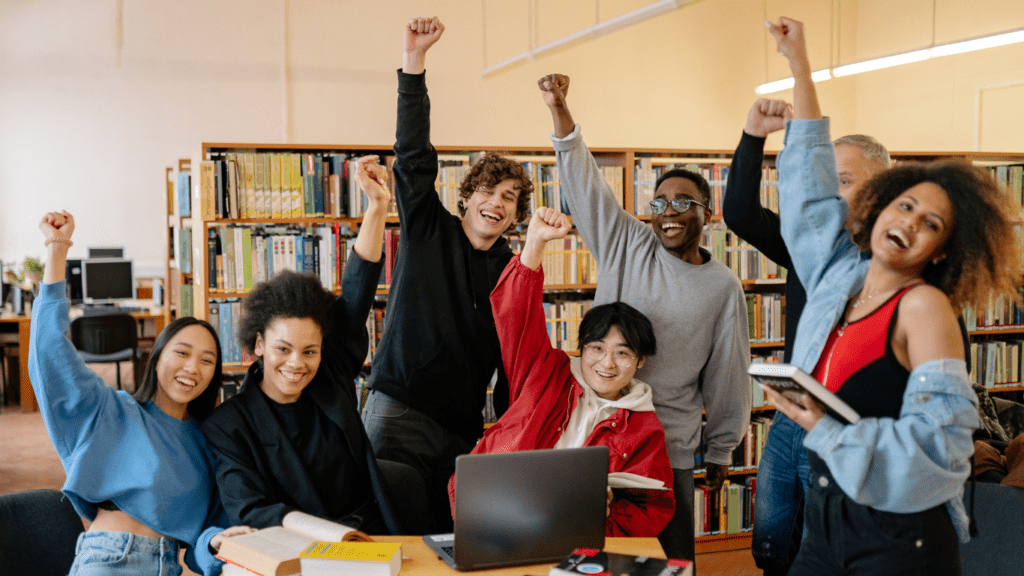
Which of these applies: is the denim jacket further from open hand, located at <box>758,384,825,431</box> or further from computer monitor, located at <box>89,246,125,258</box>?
computer monitor, located at <box>89,246,125,258</box>

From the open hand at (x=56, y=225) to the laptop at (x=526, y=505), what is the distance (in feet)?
3.79

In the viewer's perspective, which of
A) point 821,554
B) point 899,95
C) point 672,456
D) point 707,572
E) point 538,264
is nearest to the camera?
point 821,554

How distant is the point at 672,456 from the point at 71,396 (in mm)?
1555

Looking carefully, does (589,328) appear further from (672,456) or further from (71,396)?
(71,396)

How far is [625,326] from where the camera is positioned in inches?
81.2

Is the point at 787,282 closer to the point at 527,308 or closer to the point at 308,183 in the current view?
the point at 527,308

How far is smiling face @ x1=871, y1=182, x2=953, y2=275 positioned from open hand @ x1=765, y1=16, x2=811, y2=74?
36cm

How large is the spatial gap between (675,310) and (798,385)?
888mm

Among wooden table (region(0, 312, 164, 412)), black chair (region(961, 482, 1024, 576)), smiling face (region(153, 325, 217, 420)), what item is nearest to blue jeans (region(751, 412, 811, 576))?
black chair (region(961, 482, 1024, 576))

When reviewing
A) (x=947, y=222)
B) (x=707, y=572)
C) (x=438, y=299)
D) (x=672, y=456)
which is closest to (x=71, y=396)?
(x=438, y=299)

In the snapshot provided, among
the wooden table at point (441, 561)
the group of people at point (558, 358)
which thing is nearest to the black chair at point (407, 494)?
the group of people at point (558, 358)

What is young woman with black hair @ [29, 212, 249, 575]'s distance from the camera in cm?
179

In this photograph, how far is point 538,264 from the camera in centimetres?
196

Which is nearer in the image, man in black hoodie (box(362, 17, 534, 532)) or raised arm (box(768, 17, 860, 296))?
raised arm (box(768, 17, 860, 296))
